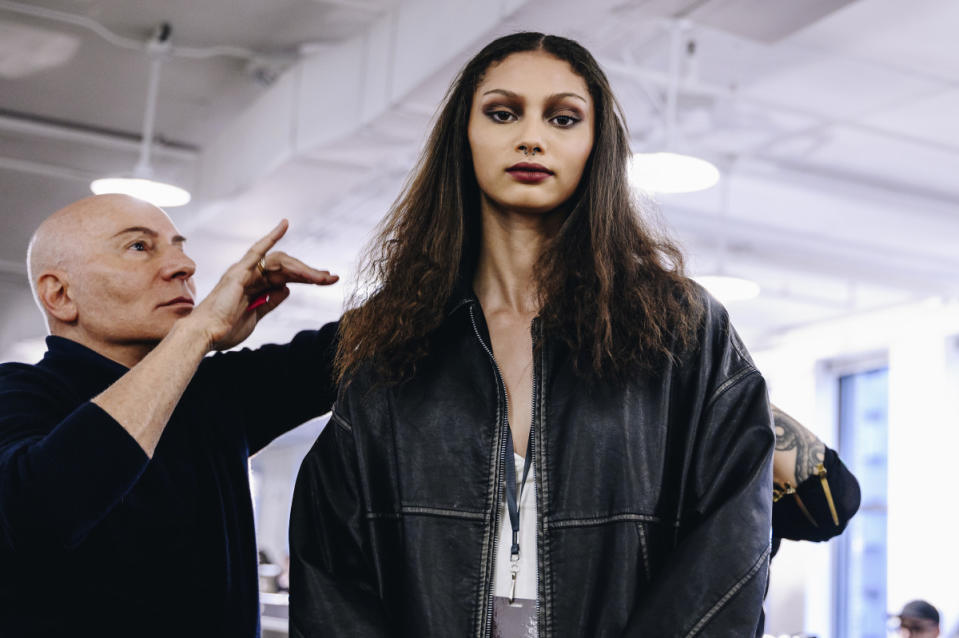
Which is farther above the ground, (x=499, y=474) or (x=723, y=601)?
(x=499, y=474)

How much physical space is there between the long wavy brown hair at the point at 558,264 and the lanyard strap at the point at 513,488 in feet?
0.44

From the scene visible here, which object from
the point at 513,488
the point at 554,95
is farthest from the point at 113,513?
the point at 554,95

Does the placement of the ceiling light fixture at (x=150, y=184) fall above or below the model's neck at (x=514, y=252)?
above

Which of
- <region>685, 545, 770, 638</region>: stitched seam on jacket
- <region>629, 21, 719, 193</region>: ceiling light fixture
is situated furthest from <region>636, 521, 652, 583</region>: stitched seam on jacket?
<region>629, 21, 719, 193</region>: ceiling light fixture

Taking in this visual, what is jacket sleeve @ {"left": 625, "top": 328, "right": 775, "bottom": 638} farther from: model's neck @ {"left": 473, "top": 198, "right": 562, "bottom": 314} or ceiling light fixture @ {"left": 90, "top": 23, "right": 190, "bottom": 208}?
ceiling light fixture @ {"left": 90, "top": 23, "right": 190, "bottom": 208}

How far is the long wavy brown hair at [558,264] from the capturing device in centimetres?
161

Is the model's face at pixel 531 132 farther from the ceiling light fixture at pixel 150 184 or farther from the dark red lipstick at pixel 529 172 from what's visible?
the ceiling light fixture at pixel 150 184

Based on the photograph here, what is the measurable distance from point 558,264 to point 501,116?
0.78 ft

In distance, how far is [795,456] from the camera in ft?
6.06

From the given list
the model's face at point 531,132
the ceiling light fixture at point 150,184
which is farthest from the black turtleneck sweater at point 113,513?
the ceiling light fixture at point 150,184

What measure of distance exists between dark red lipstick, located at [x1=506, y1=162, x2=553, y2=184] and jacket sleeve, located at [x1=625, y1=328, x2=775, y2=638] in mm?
405

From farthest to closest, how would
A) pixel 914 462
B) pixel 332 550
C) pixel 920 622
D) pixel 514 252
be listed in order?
pixel 914 462
pixel 920 622
pixel 514 252
pixel 332 550

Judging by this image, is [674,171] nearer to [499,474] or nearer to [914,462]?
[499,474]

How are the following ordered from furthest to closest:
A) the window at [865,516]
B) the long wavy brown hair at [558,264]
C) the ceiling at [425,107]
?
1. the window at [865,516]
2. the ceiling at [425,107]
3. the long wavy brown hair at [558,264]
